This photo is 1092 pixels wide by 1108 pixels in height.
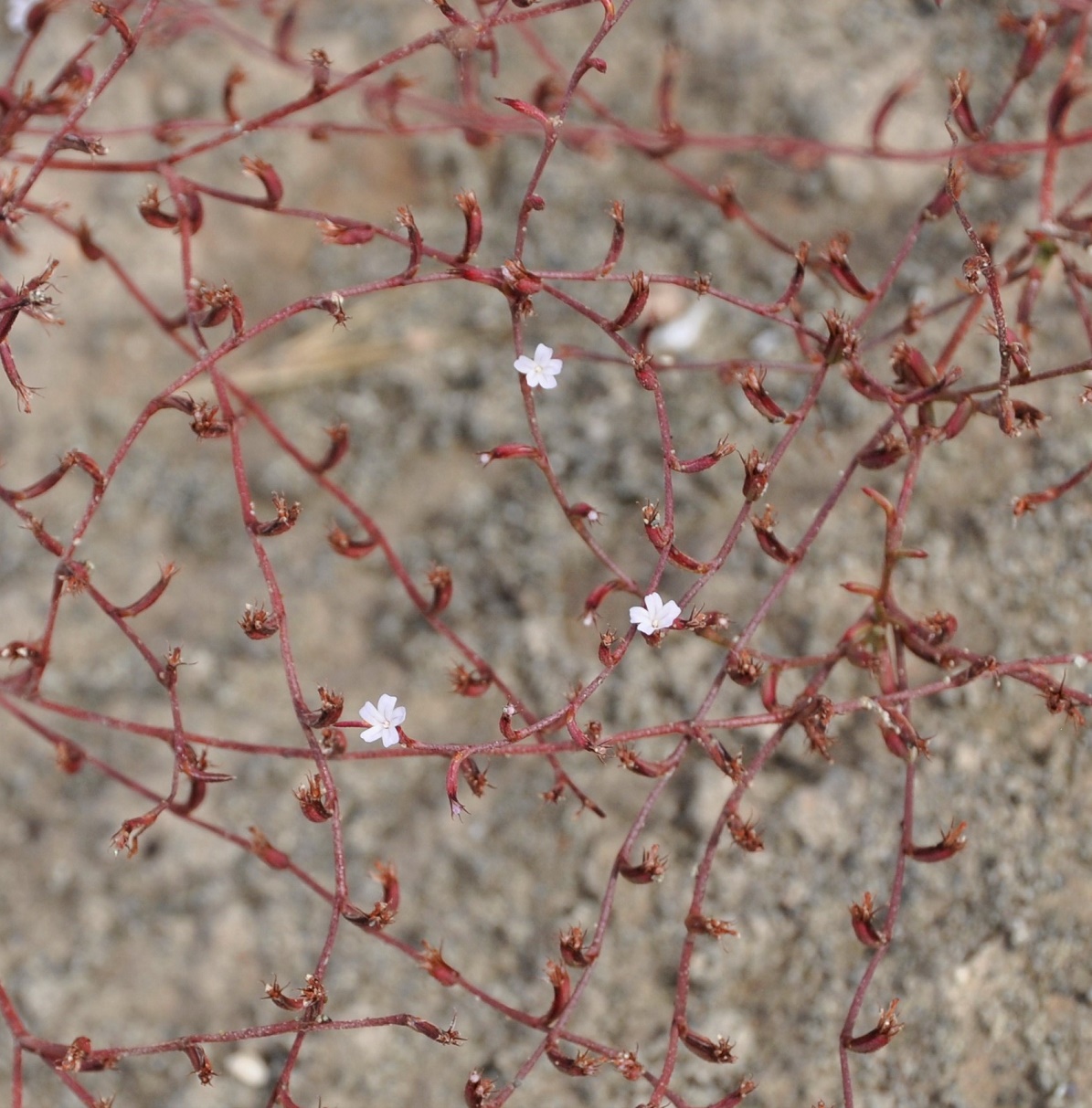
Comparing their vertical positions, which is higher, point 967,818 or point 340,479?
point 340,479

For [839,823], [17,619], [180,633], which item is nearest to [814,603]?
[839,823]

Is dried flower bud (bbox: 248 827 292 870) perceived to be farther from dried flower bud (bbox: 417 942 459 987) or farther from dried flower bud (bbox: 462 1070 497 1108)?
dried flower bud (bbox: 462 1070 497 1108)

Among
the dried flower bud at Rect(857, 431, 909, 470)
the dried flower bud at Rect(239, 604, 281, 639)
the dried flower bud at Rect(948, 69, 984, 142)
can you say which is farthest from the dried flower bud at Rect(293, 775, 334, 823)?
the dried flower bud at Rect(948, 69, 984, 142)

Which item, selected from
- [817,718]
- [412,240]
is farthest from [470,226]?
[817,718]

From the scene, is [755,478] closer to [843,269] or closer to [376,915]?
[843,269]

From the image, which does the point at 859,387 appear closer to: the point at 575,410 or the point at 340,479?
the point at 575,410
